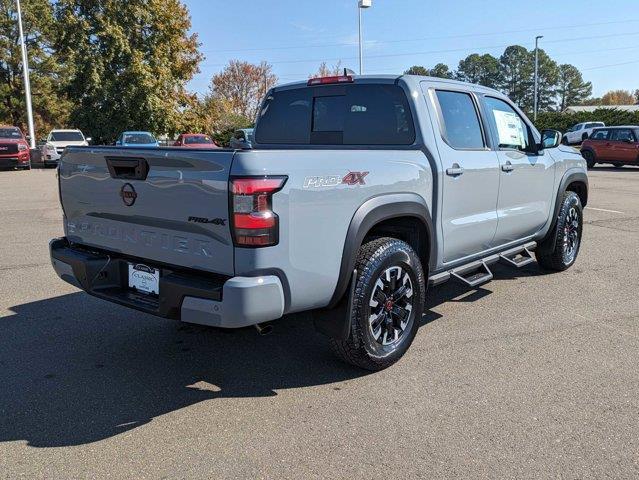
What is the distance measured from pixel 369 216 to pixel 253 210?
87 centimetres

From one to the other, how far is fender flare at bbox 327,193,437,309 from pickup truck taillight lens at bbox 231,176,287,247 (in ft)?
1.98

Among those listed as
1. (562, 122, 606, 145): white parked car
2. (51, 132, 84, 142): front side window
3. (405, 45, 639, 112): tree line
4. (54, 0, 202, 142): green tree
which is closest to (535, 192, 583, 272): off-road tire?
(51, 132, 84, 142): front side window

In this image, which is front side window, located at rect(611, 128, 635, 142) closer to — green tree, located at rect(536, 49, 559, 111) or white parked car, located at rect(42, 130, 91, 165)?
white parked car, located at rect(42, 130, 91, 165)

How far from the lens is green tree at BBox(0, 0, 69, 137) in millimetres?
43719

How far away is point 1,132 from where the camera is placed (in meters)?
25.8

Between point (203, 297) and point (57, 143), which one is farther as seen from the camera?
point (57, 143)

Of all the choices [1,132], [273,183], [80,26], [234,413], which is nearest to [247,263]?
[273,183]

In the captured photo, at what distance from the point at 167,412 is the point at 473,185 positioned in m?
2.81

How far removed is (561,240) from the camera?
20.3 ft

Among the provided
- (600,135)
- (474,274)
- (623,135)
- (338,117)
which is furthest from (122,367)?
(600,135)

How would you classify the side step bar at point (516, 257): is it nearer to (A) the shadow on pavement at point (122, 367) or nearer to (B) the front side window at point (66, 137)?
(A) the shadow on pavement at point (122, 367)

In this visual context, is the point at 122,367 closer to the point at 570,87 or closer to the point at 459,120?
the point at 459,120

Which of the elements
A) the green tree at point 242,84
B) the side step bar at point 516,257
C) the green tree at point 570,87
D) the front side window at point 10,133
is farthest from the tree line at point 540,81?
the side step bar at point 516,257

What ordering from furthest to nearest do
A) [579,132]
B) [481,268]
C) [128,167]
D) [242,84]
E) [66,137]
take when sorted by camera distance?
[242,84] → [579,132] → [66,137] → [481,268] → [128,167]
